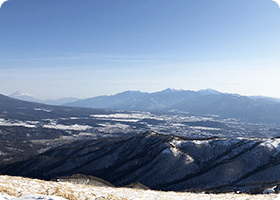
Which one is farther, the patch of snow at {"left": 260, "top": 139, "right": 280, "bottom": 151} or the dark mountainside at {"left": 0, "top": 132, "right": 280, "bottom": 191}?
the patch of snow at {"left": 260, "top": 139, "right": 280, "bottom": 151}

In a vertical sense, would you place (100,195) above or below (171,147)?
above

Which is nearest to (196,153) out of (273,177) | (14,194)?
(273,177)

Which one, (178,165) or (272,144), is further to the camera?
(272,144)

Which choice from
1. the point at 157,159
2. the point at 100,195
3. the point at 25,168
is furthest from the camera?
the point at 25,168

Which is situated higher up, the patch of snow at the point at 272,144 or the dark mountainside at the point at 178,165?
the patch of snow at the point at 272,144

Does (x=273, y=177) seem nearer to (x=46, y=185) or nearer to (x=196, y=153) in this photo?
(x=196, y=153)

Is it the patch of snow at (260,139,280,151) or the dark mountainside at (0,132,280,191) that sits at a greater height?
the patch of snow at (260,139,280,151)

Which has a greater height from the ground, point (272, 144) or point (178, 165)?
point (272, 144)

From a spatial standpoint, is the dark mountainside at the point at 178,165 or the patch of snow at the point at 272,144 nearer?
the dark mountainside at the point at 178,165
